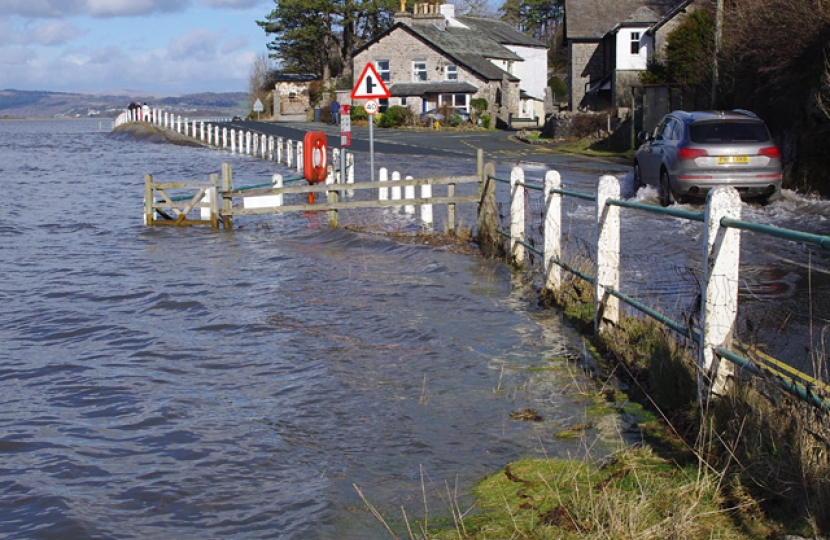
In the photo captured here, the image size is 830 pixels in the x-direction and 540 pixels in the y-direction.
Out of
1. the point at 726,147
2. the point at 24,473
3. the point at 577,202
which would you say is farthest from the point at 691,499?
the point at 577,202

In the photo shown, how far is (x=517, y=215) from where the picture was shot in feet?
43.0

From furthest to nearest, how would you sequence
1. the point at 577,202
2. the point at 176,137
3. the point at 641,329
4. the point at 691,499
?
the point at 176,137 < the point at 577,202 < the point at 641,329 < the point at 691,499

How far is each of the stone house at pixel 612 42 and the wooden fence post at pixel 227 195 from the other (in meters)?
37.8

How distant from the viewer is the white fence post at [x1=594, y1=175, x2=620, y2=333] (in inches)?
344

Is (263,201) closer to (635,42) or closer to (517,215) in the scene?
(517,215)

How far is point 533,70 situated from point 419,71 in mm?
16250

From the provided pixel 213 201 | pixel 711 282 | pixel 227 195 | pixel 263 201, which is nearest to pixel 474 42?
pixel 263 201

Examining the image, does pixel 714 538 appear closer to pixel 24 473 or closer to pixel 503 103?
pixel 24 473

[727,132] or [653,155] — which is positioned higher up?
[727,132]

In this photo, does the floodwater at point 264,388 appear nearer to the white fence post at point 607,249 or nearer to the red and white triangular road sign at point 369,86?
the white fence post at point 607,249

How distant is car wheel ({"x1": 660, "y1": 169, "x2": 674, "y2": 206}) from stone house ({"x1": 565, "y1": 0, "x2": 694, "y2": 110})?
115 ft

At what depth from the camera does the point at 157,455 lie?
6605 millimetres

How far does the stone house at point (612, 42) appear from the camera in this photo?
54.7m

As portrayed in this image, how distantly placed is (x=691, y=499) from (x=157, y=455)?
3.55m
